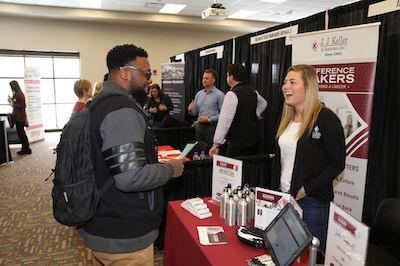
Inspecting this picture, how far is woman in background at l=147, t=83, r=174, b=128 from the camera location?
17.3 ft

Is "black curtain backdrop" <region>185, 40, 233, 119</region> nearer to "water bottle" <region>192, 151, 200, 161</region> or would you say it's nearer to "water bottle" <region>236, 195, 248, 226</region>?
"water bottle" <region>192, 151, 200, 161</region>

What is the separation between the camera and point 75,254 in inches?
109

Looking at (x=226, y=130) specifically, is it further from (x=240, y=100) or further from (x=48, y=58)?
(x=48, y=58)

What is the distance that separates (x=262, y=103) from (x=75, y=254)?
2504 millimetres

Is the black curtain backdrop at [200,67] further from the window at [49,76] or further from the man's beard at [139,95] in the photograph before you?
the window at [49,76]

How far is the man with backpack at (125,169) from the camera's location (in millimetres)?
1166

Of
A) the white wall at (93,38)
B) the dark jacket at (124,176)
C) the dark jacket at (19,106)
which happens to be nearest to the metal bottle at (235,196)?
the dark jacket at (124,176)

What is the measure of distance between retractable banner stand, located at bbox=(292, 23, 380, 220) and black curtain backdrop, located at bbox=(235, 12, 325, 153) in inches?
33.8

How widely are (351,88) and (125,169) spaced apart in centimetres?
194

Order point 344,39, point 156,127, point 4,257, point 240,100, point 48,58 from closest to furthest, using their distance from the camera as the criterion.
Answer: point 344,39 → point 4,257 → point 240,100 → point 156,127 → point 48,58

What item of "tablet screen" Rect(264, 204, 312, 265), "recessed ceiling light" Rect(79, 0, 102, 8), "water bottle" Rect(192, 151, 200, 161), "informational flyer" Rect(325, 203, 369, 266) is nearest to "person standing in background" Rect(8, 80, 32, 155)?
"recessed ceiling light" Rect(79, 0, 102, 8)

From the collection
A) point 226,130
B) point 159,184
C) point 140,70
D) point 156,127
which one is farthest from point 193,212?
point 156,127

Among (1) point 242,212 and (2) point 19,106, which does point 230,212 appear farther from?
(2) point 19,106

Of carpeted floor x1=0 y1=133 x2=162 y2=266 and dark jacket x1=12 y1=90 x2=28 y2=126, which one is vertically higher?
dark jacket x1=12 y1=90 x2=28 y2=126
